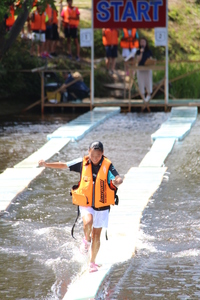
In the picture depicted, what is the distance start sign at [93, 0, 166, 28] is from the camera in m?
17.9

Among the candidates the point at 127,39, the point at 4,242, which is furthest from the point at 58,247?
the point at 127,39

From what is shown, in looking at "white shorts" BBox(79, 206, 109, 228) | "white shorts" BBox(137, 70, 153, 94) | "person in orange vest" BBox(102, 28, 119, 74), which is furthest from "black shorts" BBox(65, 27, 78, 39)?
"white shorts" BBox(79, 206, 109, 228)

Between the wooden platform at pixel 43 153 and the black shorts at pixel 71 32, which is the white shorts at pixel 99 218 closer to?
the wooden platform at pixel 43 153

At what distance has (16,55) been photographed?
835 inches

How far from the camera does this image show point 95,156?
6.44m

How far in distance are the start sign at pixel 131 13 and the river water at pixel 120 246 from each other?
629 centimetres

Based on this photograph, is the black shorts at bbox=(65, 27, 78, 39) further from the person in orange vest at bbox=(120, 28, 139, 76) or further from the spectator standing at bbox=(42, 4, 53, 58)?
the person in orange vest at bbox=(120, 28, 139, 76)

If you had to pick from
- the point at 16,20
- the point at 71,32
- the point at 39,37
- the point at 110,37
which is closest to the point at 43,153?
the point at 16,20

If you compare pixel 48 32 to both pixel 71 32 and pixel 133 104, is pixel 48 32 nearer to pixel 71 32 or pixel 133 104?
pixel 71 32

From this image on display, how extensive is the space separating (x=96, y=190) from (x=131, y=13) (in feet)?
40.3

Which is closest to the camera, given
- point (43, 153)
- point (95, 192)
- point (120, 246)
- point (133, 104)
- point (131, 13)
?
point (95, 192)

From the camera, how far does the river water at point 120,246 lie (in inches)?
241

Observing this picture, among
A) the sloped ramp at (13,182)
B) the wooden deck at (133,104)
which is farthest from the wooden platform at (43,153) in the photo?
the wooden deck at (133,104)

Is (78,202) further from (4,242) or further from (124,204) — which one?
(124,204)
